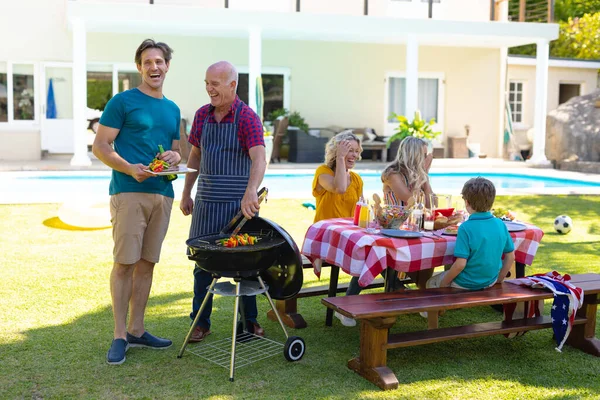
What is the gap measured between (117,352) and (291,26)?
10.9 m

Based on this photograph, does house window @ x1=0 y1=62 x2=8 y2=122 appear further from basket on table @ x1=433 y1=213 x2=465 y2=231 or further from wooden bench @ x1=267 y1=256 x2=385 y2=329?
basket on table @ x1=433 y1=213 x2=465 y2=231

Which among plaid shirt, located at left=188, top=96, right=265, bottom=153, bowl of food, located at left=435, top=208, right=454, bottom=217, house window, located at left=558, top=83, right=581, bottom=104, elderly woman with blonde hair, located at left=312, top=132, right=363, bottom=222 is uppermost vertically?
house window, located at left=558, top=83, right=581, bottom=104

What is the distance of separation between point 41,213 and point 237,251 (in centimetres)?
559

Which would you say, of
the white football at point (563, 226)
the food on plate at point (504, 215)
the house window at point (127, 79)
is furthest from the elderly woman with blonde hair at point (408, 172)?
the house window at point (127, 79)

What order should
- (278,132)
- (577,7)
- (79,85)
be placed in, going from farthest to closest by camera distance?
(577,7) < (278,132) < (79,85)

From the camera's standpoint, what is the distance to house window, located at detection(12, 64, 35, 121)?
15117 millimetres

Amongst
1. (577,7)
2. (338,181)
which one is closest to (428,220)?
(338,181)

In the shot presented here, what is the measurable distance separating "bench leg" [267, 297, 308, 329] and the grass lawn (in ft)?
0.23

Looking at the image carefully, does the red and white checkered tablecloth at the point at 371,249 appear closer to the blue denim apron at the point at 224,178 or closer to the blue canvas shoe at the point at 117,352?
the blue denim apron at the point at 224,178

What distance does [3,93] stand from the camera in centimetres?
1516

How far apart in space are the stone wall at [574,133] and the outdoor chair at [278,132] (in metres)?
5.83

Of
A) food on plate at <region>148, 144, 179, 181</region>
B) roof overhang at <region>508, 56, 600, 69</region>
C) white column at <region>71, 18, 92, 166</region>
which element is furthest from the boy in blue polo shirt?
roof overhang at <region>508, 56, 600, 69</region>

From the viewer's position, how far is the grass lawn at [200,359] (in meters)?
3.41

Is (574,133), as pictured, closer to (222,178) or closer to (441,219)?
(441,219)
